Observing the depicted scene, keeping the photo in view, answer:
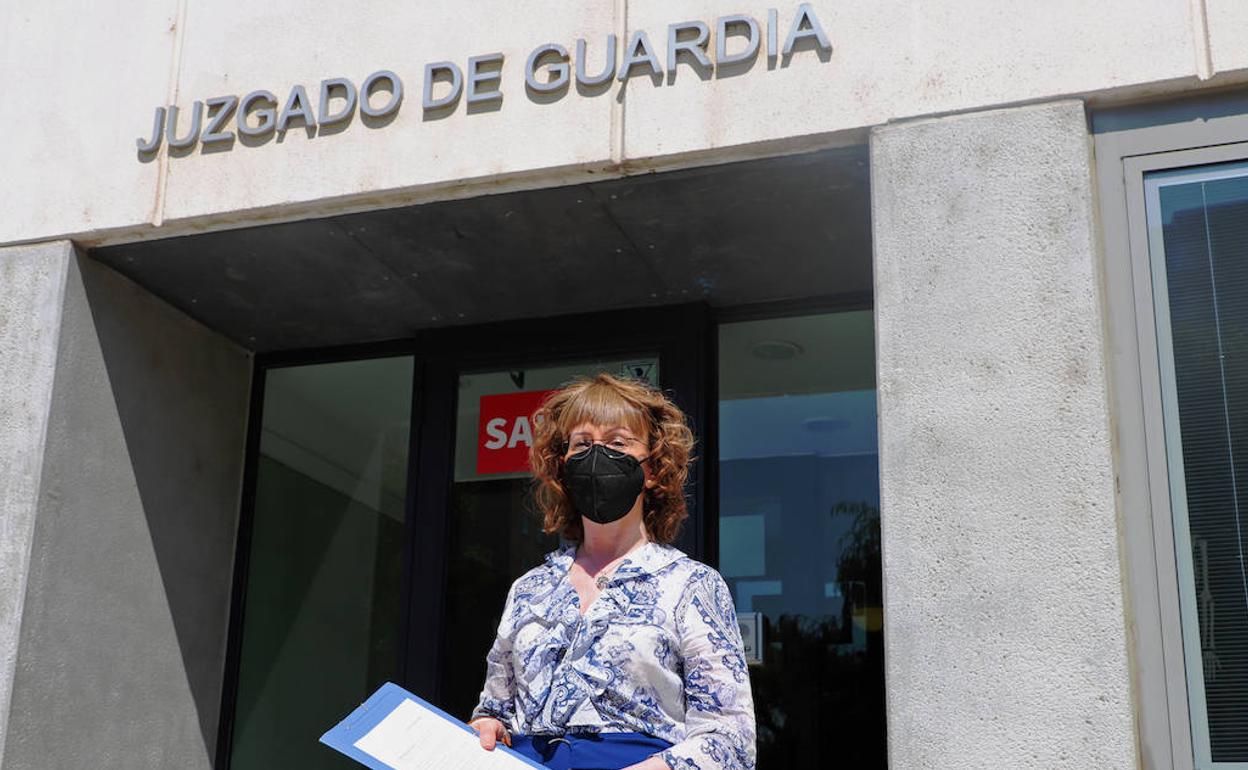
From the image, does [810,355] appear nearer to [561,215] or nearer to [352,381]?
[561,215]

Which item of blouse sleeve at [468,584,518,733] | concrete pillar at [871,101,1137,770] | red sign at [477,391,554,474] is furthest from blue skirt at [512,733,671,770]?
red sign at [477,391,554,474]

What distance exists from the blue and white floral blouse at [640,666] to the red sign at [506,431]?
2604mm

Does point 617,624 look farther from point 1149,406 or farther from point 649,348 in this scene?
point 649,348

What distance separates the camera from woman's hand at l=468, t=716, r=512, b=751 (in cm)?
326

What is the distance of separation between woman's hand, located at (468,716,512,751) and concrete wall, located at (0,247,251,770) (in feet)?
7.66

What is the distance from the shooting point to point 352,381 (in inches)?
264

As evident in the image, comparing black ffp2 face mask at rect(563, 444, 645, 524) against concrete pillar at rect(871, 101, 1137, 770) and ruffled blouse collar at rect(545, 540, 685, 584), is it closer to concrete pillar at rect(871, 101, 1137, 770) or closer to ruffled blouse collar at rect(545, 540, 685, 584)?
ruffled blouse collar at rect(545, 540, 685, 584)

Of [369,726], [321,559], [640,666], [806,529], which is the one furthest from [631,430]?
[321,559]

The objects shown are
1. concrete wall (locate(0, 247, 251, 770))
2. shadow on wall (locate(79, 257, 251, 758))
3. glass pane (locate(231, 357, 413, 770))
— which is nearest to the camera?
concrete wall (locate(0, 247, 251, 770))

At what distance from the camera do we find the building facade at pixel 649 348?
3.97m

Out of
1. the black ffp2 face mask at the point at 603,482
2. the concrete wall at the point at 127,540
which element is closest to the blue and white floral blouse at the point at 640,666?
the black ffp2 face mask at the point at 603,482

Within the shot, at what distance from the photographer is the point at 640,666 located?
3.28 m

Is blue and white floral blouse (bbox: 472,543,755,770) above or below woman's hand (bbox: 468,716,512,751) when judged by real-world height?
above

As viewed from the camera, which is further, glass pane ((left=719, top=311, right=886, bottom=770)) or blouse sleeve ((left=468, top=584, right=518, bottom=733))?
glass pane ((left=719, top=311, right=886, bottom=770))
